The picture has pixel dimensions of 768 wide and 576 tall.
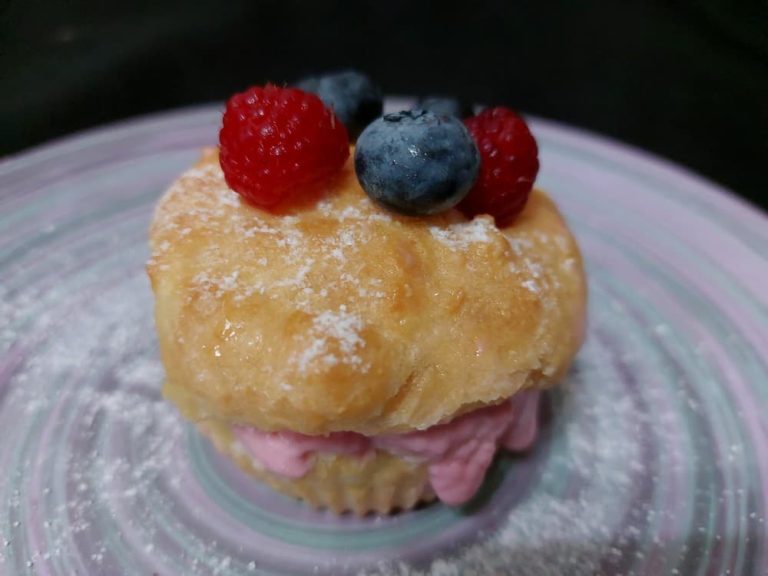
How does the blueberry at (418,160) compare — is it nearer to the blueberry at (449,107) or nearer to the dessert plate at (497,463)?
the blueberry at (449,107)

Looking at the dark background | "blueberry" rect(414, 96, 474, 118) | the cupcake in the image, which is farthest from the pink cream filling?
the dark background

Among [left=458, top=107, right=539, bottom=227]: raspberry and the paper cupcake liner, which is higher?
[left=458, top=107, right=539, bottom=227]: raspberry

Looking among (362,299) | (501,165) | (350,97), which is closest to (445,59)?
(350,97)

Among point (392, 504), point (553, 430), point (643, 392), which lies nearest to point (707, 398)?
point (643, 392)

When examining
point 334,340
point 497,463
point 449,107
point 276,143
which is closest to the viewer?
point 334,340

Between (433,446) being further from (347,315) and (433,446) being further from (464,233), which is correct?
(464,233)

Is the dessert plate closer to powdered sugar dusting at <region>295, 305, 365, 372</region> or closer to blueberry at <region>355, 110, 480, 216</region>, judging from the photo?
powdered sugar dusting at <region>295, 305, 365, 372</region>
